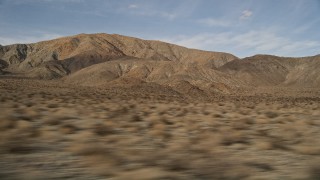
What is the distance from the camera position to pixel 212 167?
5855mm

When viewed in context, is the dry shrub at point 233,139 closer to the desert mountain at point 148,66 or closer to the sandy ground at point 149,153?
the sandy ground at point 149,153

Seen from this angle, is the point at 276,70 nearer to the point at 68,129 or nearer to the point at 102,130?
the point at 102,130

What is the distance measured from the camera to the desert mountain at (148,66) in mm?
90312

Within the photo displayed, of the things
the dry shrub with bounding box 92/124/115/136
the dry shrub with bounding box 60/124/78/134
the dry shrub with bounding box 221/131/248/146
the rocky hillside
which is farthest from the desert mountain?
the dry shrub with bounding box 221/131/248/146

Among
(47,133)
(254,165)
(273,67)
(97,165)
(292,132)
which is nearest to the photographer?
(97,165)

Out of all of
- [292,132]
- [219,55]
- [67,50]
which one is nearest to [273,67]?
[219,55]

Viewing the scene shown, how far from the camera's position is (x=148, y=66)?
350ft

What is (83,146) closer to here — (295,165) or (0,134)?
(0,134)

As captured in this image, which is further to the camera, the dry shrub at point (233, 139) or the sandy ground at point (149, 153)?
the dry shrub at point (233, 139)

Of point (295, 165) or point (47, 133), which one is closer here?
point (295, 165)

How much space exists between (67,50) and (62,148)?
521ft

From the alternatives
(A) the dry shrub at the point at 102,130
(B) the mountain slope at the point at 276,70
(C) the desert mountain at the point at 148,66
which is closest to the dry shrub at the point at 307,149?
(A) the dry shrub at the point at 102,130

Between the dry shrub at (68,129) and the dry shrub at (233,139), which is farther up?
the dry shrub at (233,139)

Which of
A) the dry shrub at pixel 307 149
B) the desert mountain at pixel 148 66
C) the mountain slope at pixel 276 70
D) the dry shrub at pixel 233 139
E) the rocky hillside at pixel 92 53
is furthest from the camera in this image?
the rocky hillside at pixel 92 53
